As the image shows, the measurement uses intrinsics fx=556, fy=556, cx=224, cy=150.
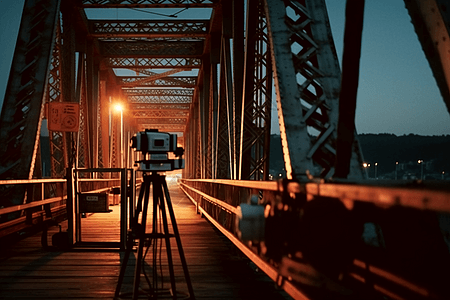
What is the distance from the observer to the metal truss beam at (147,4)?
14.8 m

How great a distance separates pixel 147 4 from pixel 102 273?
1054 centimetres

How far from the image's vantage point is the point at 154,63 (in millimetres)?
23500

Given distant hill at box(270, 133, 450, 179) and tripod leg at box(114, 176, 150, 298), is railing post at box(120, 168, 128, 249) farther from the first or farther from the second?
distant hill at box(270, 133, 450, 179)

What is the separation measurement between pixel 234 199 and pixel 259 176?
75.4 inches

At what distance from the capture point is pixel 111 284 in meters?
5.22

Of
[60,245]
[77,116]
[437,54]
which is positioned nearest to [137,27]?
[77,116]

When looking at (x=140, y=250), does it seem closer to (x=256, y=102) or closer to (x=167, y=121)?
(x=256, y=102)

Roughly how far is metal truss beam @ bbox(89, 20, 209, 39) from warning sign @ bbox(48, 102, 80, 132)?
8845 mm

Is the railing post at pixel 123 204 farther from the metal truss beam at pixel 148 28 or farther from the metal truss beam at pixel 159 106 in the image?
the metal truss beam at pixel 159 106

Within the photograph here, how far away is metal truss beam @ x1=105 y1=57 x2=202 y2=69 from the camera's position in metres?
23.2

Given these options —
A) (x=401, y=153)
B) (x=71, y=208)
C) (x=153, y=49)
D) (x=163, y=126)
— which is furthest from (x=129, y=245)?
(x=401, y=153)

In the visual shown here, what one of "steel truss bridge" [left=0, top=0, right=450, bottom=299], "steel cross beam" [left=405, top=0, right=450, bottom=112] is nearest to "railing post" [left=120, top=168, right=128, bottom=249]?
"steel truss bridge" [left=0, top=0, right=450, bottom=299]

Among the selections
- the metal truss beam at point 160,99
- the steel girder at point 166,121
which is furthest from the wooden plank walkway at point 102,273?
the steel girder at point 166,121

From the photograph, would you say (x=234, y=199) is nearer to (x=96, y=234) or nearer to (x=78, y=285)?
(x=78, y=285)
